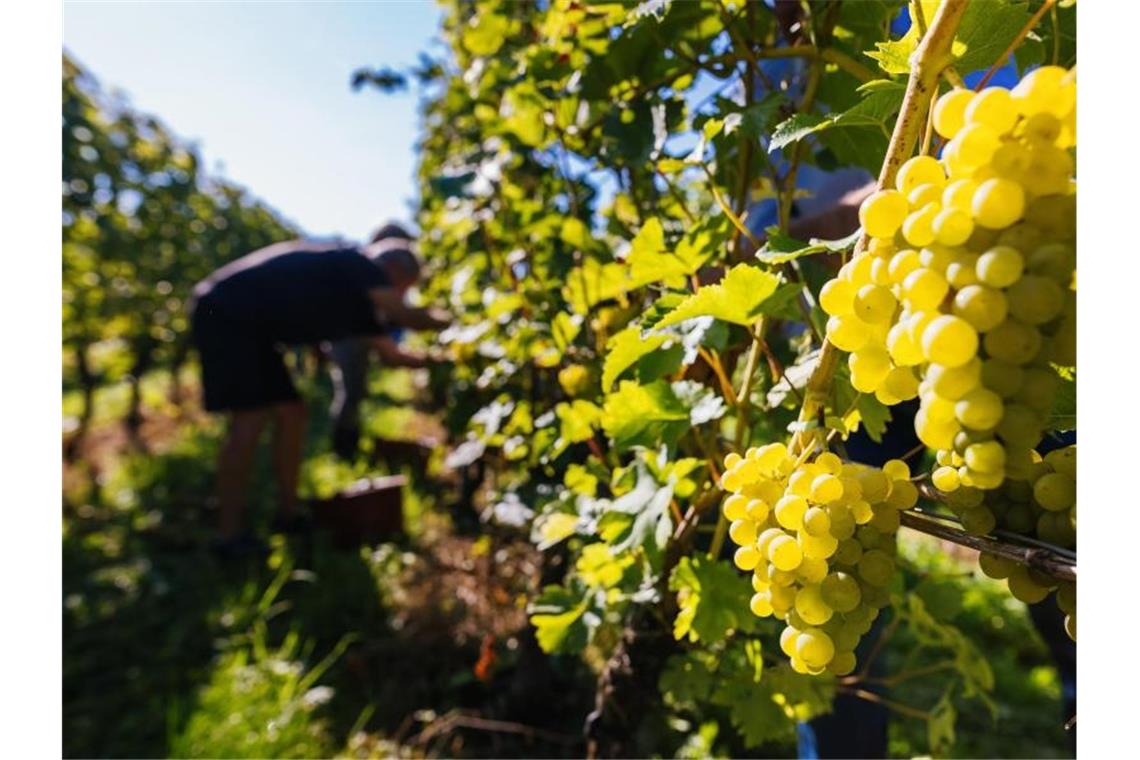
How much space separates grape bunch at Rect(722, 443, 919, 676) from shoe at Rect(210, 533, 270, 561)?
3.29 m

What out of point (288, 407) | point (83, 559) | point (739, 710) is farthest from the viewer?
point (288, 407)

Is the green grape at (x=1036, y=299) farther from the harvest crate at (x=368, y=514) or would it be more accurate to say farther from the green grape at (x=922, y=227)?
the harvest crate at (x=368, y=514)

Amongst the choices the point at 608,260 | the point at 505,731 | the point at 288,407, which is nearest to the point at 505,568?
the point at 505,731

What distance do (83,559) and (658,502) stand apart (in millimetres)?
3765

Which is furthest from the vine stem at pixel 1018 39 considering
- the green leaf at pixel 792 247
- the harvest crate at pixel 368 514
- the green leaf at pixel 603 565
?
the harvest crate at pixel 368 514

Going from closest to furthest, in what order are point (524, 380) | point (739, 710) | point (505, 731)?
1. point (739, 710)
2. point (524, 380)
3. point (505, 731)

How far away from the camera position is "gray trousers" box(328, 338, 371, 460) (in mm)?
4996

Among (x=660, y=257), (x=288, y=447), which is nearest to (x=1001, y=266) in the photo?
(x=660, y=257)

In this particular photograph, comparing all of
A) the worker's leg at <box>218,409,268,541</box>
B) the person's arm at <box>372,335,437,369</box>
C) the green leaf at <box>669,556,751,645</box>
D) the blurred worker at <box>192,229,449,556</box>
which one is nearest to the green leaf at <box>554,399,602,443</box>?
the green leaf at <box>669,556,751,645</box>

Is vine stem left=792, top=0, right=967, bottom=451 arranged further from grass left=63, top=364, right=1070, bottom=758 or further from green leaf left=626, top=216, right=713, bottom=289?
grass left=63, top=364, right=1070, bottom=758

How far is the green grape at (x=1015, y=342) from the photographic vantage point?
0.36 m

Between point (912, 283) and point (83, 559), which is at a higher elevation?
point (912, 283)
